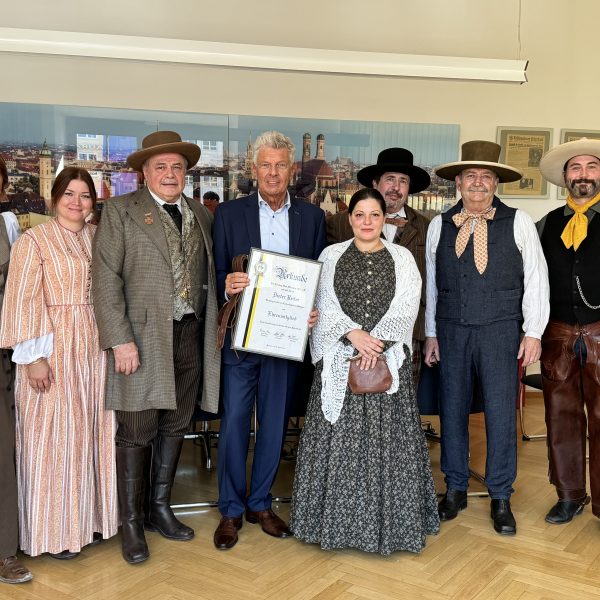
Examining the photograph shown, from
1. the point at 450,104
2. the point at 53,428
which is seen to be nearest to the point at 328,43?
the point at 450,104

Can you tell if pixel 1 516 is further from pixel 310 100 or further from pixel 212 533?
pixel 310 100

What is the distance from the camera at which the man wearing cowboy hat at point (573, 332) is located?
3.34m

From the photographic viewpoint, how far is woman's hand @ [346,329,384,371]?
117 inches

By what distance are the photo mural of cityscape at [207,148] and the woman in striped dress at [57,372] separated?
2375 millimetres

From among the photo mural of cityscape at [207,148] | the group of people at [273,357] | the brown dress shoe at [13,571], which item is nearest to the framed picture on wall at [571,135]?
the photo mural of cityscape at [207,148]

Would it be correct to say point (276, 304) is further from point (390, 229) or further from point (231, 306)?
point (390, 229)

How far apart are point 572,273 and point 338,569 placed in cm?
181

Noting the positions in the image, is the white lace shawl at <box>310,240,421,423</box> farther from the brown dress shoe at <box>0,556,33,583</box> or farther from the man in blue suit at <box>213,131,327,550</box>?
the brown dress shoe at <box>0,556,33,583</box>

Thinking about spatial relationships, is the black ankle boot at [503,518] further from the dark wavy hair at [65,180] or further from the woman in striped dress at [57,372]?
the dark wavy hair at [65,180]

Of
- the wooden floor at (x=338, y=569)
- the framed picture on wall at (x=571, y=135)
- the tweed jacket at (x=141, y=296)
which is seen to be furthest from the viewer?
the framed picture on wall at (x=571, y=135)

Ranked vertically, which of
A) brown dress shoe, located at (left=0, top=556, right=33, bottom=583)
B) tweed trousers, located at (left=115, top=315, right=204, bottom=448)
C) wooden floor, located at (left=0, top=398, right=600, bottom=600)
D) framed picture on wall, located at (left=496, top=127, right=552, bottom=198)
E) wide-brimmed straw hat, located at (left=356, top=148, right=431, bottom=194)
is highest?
framed picture on wall, located at (left=496, top=127, right=552, bottom=198)

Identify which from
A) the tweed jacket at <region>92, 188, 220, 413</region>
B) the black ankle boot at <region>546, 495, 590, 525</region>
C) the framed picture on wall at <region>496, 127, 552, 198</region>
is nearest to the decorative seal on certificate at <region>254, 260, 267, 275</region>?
the tweed jacket at <region>92, 188, 220, 413</region>

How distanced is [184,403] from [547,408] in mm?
1868

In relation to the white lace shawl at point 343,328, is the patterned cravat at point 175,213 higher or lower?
higher
